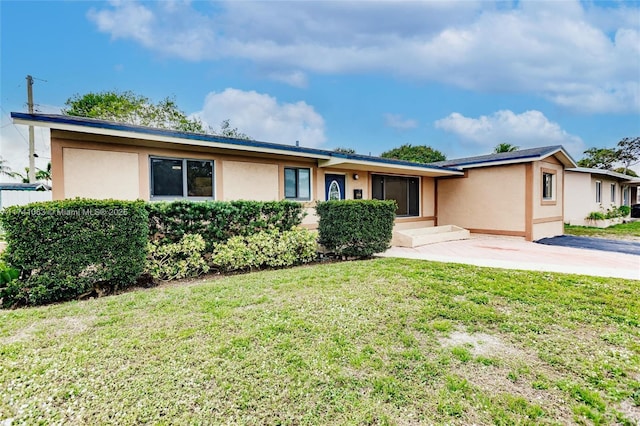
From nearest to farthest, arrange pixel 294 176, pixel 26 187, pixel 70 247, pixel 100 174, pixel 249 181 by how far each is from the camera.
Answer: pixel 70 247
pixel 100 174
pixel 249 181
pixel 294 176
pixel 26 187

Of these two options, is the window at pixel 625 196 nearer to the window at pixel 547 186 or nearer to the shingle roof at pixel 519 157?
the shingle roof at pixel 519 157

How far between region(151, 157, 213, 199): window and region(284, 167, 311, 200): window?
2.42 metres

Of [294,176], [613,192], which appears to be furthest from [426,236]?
[613,192]

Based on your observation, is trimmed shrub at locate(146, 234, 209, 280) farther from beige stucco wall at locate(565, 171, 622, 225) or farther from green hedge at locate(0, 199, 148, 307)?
beige stucco wall at locate(565, 171, 622, 225)

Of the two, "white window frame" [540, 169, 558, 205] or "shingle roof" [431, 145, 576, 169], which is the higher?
"shingle roof" [431, 145, 576, 169]

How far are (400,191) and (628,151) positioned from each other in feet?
126

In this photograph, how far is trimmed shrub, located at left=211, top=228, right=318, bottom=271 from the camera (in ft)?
21.7

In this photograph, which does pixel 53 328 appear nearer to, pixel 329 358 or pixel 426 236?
pixel 329 358

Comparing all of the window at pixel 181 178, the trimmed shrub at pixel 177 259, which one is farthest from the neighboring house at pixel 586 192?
the trimmed shrub at pixel 177 259

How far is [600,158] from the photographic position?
118 ft

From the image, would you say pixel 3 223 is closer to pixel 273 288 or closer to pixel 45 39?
pixel 273 288

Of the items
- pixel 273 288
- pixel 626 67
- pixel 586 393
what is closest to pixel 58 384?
pixel 273 288

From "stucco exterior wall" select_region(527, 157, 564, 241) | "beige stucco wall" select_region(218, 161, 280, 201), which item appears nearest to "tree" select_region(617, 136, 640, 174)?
"stucco exterior wall" select_region(527, 157, 564, 241)

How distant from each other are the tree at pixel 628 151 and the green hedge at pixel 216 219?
147ft
